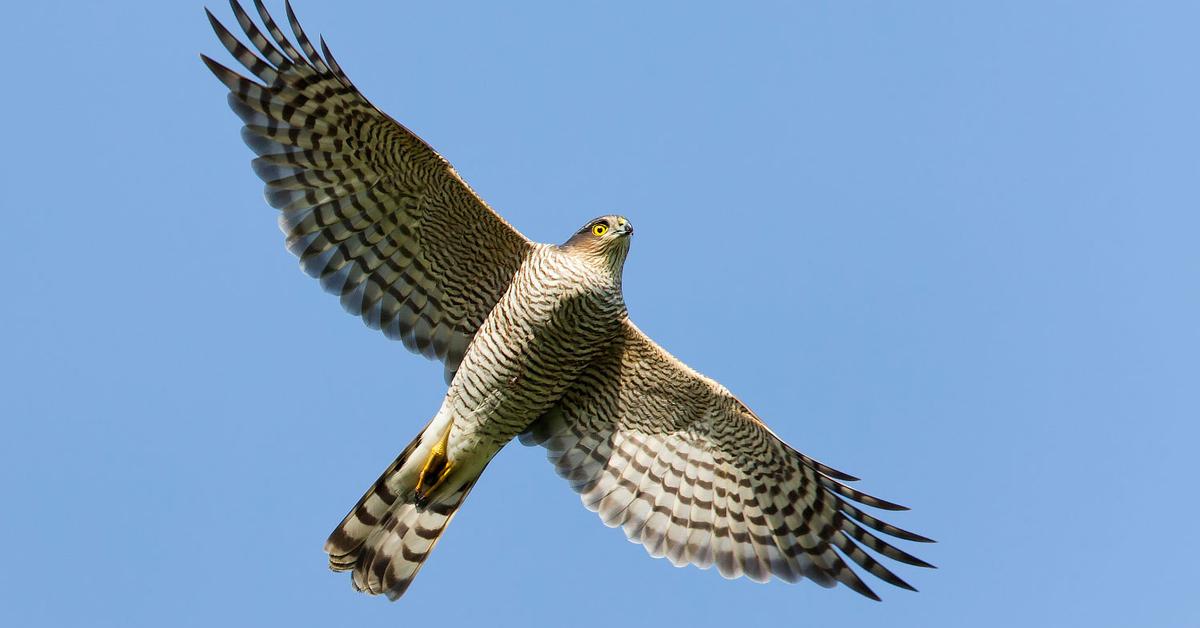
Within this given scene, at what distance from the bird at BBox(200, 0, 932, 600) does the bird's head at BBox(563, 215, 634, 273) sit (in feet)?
0.04

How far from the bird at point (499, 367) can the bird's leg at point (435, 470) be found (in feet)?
0.05

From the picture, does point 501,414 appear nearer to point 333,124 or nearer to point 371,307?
point 371,307

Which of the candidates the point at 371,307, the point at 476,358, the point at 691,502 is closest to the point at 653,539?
the point at 691,502

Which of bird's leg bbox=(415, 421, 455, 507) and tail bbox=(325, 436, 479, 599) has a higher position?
bird's leg bbox=(415, 421, 455, 507)

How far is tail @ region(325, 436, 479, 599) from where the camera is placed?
11.0m

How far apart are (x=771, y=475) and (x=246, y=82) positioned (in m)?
4.66

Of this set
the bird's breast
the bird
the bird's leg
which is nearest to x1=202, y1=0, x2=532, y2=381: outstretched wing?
the bird

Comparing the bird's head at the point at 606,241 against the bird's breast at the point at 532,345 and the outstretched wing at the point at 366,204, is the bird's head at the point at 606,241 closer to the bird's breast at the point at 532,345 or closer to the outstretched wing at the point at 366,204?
the bird's breast at the point at 532,345

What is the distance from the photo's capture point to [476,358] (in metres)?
10.7

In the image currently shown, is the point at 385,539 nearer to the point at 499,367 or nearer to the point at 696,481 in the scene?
the point at 499,367

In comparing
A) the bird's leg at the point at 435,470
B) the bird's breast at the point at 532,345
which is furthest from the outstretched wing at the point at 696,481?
the bird's leg at the point at 435,470

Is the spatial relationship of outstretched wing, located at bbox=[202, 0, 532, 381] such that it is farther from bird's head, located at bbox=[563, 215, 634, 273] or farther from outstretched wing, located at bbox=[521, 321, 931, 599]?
outstretched wing, located at bbox=[521, 321, 931, 599]

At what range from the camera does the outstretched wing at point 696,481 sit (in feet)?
36.7

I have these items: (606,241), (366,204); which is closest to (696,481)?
(606,241)
